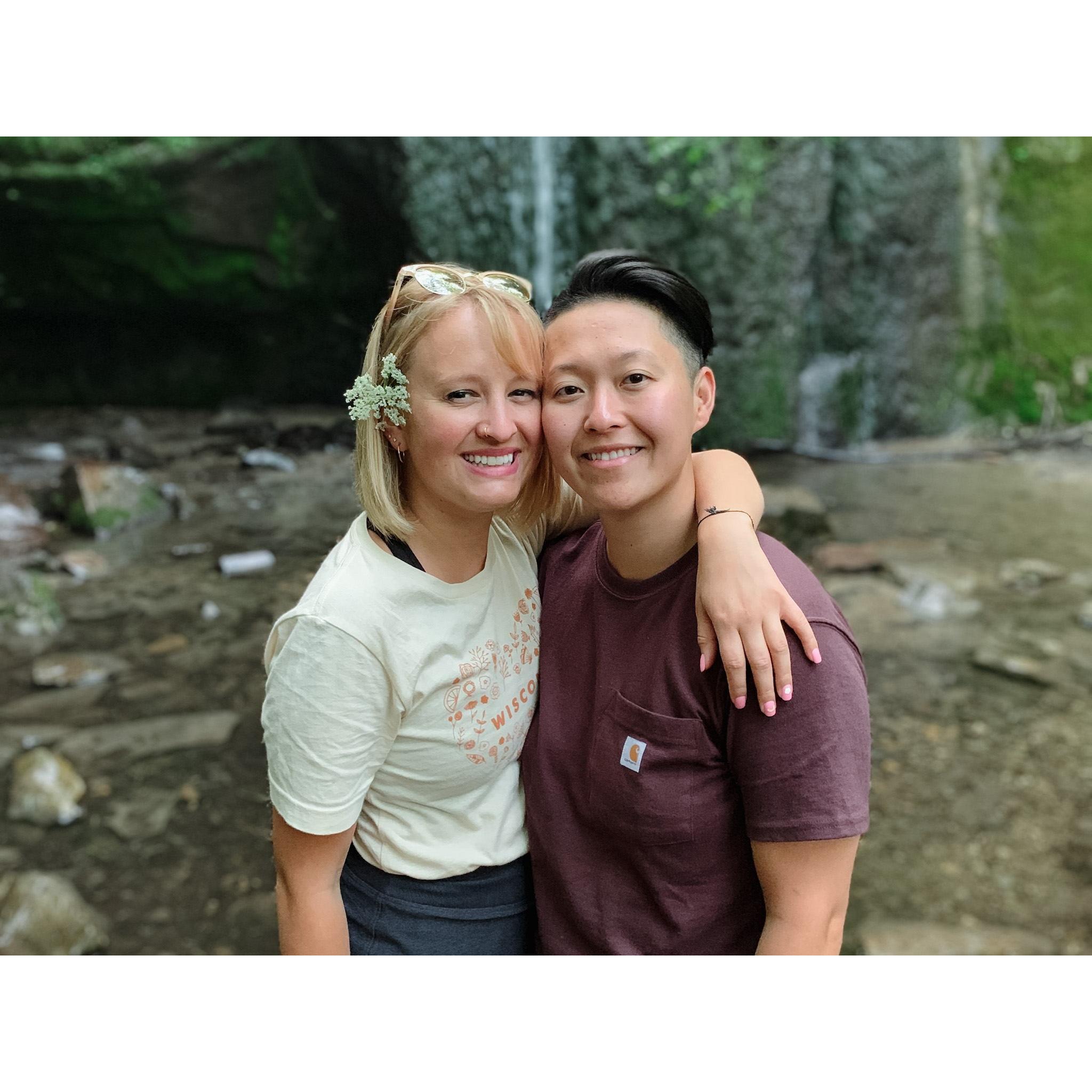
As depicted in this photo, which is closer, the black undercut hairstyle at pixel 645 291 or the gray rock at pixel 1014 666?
the black undercut hairstyle at pixel 645 291

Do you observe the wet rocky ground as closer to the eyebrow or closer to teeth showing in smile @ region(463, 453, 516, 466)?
teeth showing in smile @ region(463, 453, 516, 466)

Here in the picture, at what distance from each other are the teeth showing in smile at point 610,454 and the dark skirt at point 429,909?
24.3 inches

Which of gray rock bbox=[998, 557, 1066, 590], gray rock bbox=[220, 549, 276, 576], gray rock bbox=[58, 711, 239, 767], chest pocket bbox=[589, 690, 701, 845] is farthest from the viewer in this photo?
gray rock bbox=[998, 557, 1066, 590]

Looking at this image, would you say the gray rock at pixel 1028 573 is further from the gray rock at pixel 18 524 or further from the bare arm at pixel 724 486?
the gray rock at pixel 18 524

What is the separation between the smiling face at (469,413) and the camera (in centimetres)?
121

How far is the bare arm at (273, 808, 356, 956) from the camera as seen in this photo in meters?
1.21

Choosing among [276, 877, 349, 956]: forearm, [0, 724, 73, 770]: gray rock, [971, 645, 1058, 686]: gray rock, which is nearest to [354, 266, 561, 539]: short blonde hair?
[276, 877, 349, 956]: forearm

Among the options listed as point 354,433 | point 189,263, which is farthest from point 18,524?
point 354,433

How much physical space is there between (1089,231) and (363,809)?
16.7 ft

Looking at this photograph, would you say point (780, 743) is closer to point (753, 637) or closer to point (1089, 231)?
point (753, 637)

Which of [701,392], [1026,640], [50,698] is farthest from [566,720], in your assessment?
[1026,640]

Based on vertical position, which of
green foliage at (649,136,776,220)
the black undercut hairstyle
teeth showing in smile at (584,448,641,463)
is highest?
green foliage at (649,136,776,220)

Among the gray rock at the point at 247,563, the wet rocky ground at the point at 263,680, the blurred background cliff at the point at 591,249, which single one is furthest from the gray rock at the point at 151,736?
the blurred background cliff at the point at 591,249

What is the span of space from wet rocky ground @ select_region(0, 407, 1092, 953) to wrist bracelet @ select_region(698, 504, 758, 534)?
2.24 meters
